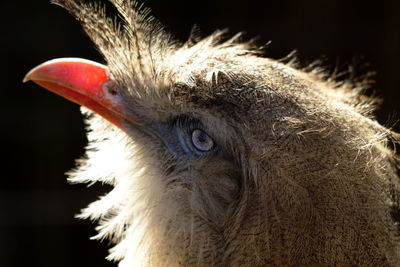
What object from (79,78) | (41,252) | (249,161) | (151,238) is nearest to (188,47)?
(79,78)

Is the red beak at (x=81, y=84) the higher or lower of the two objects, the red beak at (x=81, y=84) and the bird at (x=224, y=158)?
the higher

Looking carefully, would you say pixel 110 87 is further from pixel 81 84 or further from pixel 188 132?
pixel 188 132

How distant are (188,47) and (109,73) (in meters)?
0.34

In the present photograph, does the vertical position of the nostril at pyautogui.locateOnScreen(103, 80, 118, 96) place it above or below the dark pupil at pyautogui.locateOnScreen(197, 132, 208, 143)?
above

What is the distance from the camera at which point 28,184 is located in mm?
4398

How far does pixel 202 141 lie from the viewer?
1498 millimetres

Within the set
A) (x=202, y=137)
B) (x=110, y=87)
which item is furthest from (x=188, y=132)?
(x=110, y=87)

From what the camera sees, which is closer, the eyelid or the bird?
the bird

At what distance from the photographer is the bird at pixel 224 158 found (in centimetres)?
136

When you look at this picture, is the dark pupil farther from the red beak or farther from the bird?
the red beak

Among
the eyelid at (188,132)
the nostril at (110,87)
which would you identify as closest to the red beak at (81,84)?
the nostril at (110,87)

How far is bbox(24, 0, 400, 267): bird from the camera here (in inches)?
53.4

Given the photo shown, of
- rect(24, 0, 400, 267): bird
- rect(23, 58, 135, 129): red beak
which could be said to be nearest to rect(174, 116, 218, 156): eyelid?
rect(24, 0, 400, 267): bird

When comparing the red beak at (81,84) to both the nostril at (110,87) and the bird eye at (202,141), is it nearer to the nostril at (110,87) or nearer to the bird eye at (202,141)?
the nostril at (110,87)
